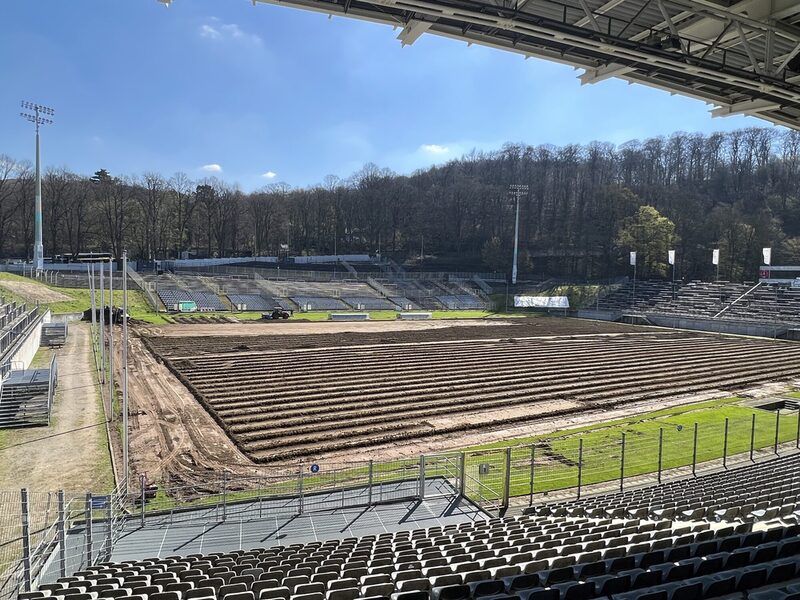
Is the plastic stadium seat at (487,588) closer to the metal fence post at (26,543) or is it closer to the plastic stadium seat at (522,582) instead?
the plastic stadium seat at (522,582)

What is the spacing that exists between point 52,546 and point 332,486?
7.28 meters

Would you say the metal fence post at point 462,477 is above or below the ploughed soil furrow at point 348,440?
above

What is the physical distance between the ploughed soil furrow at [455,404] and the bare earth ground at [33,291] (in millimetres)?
41092

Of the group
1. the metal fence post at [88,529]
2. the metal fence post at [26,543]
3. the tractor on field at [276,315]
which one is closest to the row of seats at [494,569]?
the metal fence post at [26,543]

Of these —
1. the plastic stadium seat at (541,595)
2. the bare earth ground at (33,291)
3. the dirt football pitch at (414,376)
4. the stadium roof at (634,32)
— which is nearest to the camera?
the plastic stadium seat at (541,595)

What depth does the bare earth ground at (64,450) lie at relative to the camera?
15656 mm

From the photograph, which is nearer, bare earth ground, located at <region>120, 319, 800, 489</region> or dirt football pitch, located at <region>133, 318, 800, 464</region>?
bare earth ground, located at <region>120, 319, 800, 489</region>

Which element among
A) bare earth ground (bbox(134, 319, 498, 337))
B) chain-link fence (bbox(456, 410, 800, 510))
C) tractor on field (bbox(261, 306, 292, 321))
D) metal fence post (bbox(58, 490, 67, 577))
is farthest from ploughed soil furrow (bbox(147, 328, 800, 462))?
tractor on field (bbox(261, 306, 292, 321))

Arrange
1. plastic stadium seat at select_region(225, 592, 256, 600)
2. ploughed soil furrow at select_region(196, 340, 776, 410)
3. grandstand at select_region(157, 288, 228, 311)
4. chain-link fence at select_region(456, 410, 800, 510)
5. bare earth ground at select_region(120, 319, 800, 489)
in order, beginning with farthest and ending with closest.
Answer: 1. grandstand at select_region(157, 288, 228, 311)
2. ploughed soil furrow at select_region(196, 340, 776, 410)
3. bare earth ground at select_region(120, 319, 800, 489)
4. chain-link fence at select_region(456, 410, 800, 510)
5. plastic stadium seat at select_region(225, 592, 256, 600)

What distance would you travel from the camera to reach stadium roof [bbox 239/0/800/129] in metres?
8.49

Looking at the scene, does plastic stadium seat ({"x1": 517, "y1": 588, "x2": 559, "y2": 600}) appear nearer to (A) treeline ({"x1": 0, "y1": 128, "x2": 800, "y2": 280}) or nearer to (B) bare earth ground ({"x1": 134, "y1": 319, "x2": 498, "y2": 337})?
(B) bare earth ground ({"x1": 134, "y1": 319, "x2": 498, "y2": 337})

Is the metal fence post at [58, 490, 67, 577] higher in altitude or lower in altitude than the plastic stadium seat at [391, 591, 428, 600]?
lower

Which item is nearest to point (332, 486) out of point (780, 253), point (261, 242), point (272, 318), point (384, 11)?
point (384, 11)

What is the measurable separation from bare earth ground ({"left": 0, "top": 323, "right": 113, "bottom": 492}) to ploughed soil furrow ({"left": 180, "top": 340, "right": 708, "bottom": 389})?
670 centimetres
